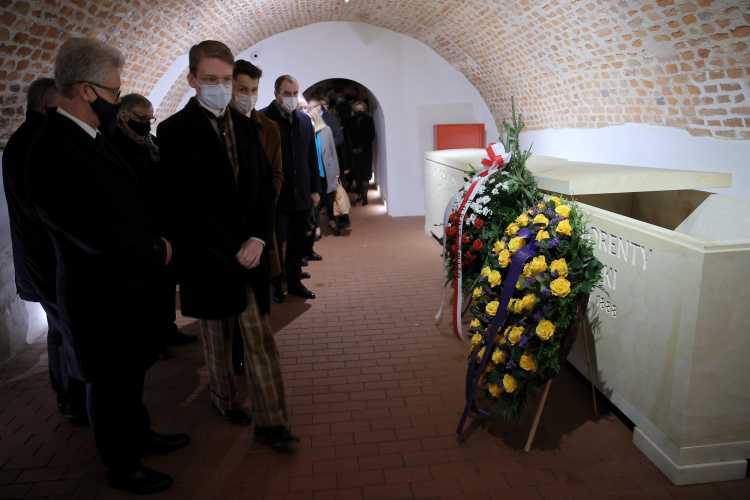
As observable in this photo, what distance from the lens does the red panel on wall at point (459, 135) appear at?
9.63 meters

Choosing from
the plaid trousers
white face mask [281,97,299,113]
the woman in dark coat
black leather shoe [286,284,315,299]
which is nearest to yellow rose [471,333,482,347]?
the plaid trousers

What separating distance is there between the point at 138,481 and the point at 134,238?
128cm

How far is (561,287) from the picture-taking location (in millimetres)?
2721

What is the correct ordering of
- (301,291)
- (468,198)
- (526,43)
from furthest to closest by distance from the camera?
(526,43)
(301,291)
(468,198)

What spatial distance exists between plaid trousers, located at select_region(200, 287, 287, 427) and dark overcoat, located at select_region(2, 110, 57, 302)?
1053 millimetres

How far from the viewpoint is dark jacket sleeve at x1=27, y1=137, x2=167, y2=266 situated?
7.32 feet

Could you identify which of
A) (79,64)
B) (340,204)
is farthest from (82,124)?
A: (340,204)

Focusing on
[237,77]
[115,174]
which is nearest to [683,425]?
[115,174]

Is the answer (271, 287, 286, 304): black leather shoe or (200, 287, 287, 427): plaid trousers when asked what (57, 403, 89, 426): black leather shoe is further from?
(271, 287, 286, 304): black leather shoe

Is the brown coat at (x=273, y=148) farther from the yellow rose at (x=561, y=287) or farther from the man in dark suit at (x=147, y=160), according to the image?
the yellow rose at (x=561, y=287)

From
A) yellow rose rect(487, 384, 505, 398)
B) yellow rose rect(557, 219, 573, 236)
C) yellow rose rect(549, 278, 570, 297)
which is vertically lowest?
yellow rose rect(487, 384, 505, 398)

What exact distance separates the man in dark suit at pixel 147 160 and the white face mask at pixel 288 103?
1539mm

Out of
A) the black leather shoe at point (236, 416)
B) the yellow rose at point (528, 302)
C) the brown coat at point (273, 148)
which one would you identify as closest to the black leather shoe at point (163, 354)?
the black leather shoe at point (236, 416)

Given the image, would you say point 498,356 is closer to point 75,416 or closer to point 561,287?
point 561,287
